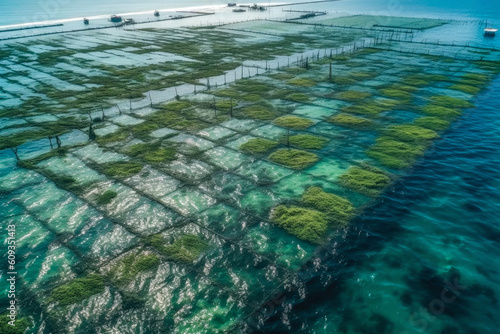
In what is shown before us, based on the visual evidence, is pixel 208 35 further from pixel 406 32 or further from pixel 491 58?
pixel 491 58

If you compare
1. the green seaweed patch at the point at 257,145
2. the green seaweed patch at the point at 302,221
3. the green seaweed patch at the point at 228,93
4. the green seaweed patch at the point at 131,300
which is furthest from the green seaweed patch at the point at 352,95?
the green seaweed patch at the point at 131,300

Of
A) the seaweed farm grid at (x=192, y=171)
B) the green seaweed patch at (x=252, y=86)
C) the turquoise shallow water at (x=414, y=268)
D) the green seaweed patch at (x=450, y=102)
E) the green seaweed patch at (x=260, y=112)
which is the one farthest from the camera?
the green seaweed patch at (x=252, y=86)

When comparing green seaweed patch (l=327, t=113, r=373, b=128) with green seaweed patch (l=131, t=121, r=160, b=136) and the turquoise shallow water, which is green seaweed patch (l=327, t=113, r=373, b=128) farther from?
green seaweed patch (l=131, t=121, r=160, b=136)

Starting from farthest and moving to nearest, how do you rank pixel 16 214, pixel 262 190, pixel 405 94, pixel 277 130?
pixel 405 94 → pixel 277 130 → pixel 262 190 → pixel 16 214

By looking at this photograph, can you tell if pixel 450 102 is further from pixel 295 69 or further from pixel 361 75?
pixel 295 69

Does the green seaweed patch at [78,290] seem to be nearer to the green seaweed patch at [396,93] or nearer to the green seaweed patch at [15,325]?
the green seaweed patch at [15,325]

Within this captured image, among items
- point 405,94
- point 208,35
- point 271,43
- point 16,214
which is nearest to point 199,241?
point 16,214
